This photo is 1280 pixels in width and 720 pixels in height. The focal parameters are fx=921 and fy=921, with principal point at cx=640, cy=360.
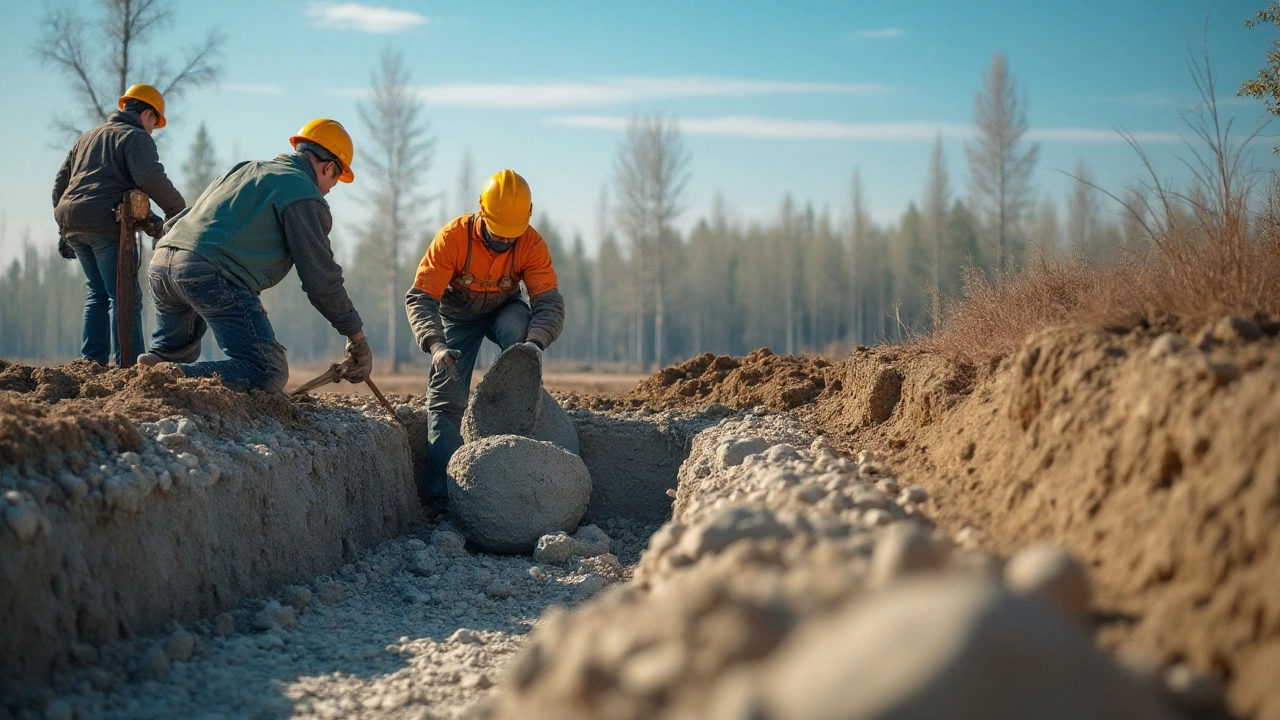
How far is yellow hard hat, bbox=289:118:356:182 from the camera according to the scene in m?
5.99

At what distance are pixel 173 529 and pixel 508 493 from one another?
7.42 feet

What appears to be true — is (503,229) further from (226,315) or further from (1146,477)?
(1146,477)

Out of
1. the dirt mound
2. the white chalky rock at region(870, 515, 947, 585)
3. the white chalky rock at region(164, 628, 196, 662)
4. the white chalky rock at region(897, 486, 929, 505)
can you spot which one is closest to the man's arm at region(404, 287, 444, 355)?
the dirt mound

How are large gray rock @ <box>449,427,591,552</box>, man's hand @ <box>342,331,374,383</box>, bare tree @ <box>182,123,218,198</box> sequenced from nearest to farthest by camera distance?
large gray rock @ <box>449,427,591,552</box> < man's hand @ <box>342,331,374,383</box> < bare tree @ <box>182,123,218,198</box>

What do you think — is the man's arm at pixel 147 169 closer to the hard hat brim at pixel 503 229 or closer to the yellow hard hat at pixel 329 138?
the yellow hard hat at pixel 329 138

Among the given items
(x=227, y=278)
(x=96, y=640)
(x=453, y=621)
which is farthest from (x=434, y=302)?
(x=96, y=640)

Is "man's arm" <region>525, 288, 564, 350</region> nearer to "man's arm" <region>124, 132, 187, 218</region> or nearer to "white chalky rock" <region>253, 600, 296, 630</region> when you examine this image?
"man's arm" <region>124, 132, 187, 218</region>

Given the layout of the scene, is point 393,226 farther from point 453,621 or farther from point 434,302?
point 453,621

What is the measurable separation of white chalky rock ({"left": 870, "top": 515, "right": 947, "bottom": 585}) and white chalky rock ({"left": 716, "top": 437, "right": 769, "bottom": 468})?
297 centimetres

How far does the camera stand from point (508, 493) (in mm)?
5848

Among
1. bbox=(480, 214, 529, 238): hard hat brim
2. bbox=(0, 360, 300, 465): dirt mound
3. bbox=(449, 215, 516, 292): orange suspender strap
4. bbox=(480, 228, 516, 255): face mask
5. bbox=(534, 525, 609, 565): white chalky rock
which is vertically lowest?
bbox=(534, 525, 609, 565): white chalky rock

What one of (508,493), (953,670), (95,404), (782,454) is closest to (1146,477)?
(953,670)

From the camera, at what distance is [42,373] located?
488 centimetres

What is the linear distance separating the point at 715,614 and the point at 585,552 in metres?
3.83
